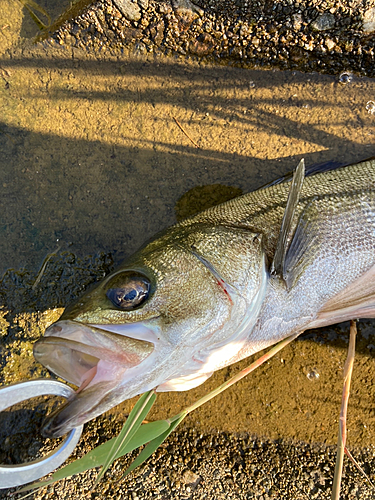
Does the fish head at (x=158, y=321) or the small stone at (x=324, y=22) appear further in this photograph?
the small stone at (x=324, y=22)

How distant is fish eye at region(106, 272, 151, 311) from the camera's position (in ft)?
5.71

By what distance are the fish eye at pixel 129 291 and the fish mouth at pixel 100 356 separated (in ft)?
0.47

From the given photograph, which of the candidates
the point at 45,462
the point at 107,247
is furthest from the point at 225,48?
the point at 45,462

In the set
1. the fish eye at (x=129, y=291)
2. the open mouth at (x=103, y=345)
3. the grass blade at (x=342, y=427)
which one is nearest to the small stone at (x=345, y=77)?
the grass blade at (x=342, y=427)

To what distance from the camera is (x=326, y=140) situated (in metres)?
2.81

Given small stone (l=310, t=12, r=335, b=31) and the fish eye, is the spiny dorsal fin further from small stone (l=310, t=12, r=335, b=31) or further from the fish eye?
small stone (l=310, t=12, r=335, b=31)

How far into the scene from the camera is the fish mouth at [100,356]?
155cm

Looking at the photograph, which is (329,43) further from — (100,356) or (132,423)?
(132,423)

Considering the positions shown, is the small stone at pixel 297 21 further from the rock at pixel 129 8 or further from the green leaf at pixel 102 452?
the green leaf at pixel 102 452

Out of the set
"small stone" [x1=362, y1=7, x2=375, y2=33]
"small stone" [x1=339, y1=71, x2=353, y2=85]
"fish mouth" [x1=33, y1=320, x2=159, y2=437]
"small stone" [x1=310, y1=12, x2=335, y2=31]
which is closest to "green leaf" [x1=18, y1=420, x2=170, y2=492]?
"fish mouth" [x1=33, y1=320, x2=159, y2=437]

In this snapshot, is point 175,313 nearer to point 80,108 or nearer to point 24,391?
point 24,391

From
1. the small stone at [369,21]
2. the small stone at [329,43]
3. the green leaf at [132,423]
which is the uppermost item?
the small stone at [369,21]

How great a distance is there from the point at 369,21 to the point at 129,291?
8.63 ft

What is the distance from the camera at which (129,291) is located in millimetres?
1755
